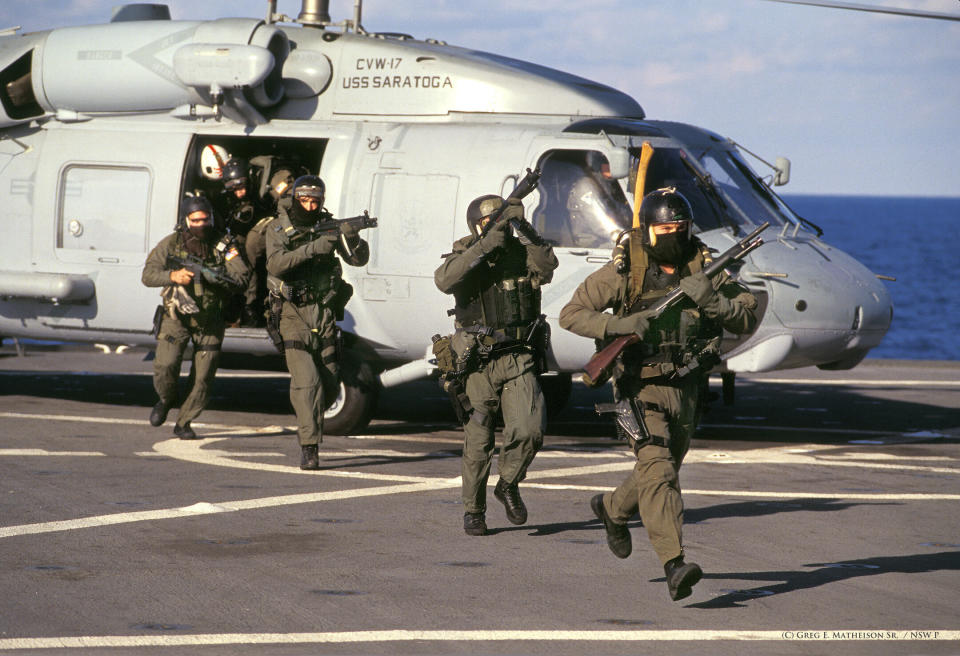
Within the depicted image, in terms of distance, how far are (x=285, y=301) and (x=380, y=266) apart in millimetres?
1501

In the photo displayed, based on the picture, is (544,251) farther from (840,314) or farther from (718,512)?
(840,314)

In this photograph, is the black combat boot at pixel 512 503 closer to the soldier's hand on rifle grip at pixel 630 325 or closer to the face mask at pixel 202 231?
the soldier's hand on rifle grip at pixel 630 325

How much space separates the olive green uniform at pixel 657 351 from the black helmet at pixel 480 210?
145 centimetres

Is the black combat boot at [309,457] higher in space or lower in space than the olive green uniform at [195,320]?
lower

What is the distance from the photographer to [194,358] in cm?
1159

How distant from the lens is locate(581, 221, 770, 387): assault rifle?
6676 millimetres

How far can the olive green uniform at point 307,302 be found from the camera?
10180 mm

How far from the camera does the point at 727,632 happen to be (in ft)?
19.7

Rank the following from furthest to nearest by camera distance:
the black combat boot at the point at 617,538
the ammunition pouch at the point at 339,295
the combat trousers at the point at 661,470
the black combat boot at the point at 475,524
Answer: the ammunition pouch at the point at 339,295
the black combat boot at the point at 475,524
the black combat boot at the point at 617,538
the combat trousers at the point at 661,470

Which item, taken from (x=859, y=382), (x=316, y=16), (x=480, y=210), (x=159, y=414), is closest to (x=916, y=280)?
(x=859, y=382)

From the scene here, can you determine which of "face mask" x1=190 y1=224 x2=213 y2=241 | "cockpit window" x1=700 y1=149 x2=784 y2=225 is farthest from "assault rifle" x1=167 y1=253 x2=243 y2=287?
"cockpit window" x1=700 y1=149 x2=784 y2=225

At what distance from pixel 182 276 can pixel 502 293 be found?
4021 mm

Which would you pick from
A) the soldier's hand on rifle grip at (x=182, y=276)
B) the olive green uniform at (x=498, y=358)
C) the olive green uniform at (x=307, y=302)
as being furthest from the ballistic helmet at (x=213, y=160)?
the olive green uniform at (x=498, y=358)

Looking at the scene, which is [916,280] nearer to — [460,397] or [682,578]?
[460,397]
